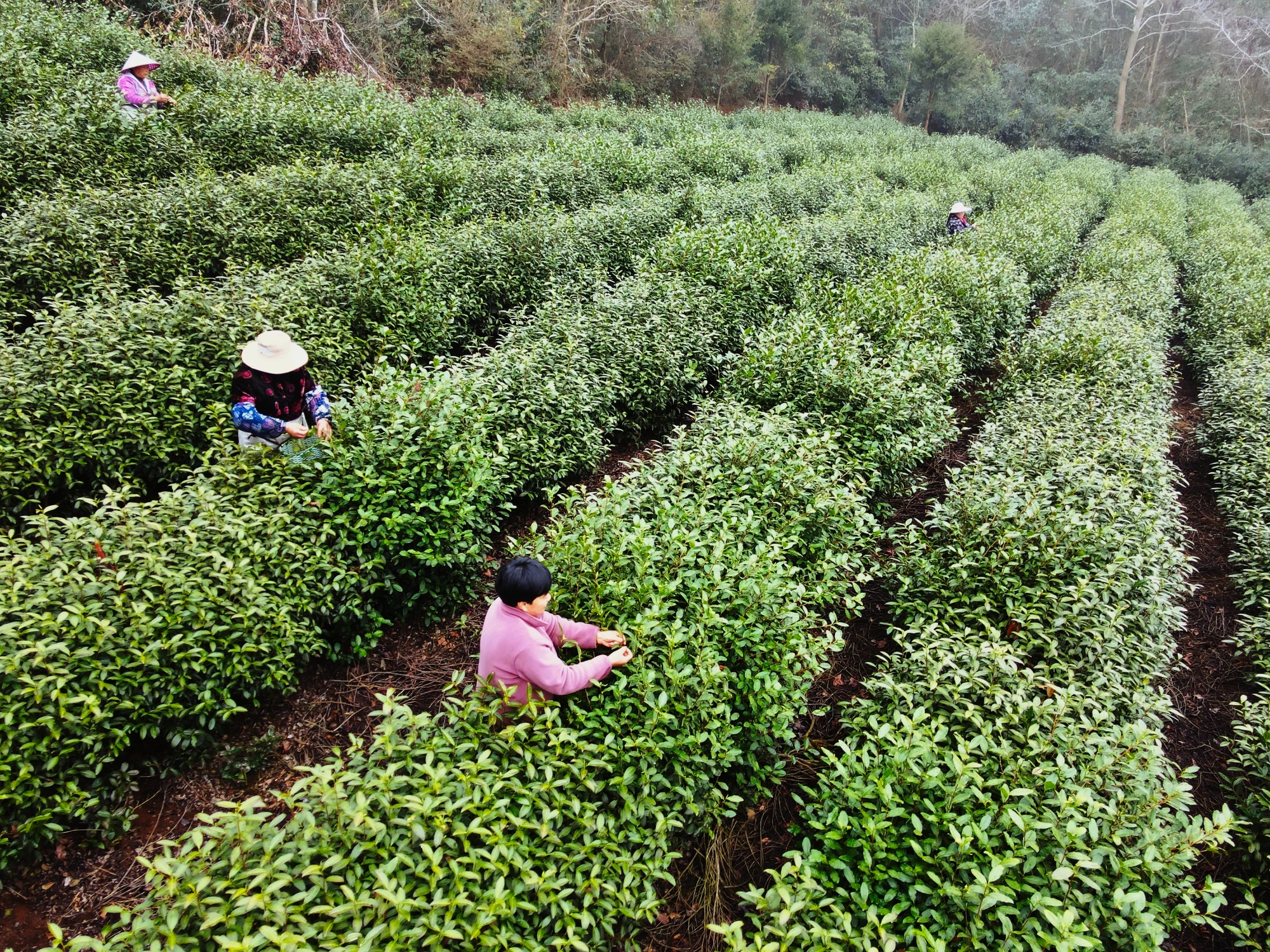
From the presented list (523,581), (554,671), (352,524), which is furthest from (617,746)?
(352,524)

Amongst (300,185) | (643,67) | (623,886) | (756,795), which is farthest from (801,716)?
(643,67)

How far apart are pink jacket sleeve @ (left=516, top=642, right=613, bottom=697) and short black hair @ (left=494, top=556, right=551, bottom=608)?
Result: 227mm

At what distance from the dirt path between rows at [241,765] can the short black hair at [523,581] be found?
68 cm

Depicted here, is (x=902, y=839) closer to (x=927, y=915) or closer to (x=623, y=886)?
(x=927, y=915)

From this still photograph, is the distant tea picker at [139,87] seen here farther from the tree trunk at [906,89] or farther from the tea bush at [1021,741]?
the tree trunk at [906,89]

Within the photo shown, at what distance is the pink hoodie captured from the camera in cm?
284

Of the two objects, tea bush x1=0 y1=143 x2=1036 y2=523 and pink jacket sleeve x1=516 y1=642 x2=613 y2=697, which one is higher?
tea bush x1=0 y1=143 x2=1036 y2=523

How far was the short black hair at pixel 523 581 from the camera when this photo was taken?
2.89m

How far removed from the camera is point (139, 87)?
8.52 metres

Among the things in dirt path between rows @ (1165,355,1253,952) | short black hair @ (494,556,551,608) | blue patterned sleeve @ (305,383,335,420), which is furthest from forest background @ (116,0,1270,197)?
dirt path between rows @ (1165,355,1253,952)

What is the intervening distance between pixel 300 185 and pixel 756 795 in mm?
8099

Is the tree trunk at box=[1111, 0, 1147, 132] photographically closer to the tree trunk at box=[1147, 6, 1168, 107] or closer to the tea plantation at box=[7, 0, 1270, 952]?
the tree trunk at box=[1147, 6, 1168, 107]

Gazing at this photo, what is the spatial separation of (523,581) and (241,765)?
2.01 m

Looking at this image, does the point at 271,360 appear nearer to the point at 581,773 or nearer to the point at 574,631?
the point at 574,631
